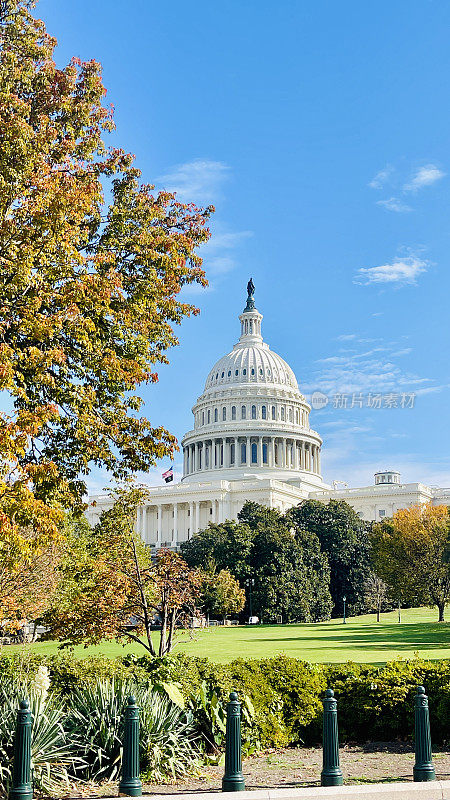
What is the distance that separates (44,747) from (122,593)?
37.4ft

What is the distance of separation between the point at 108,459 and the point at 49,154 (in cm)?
622

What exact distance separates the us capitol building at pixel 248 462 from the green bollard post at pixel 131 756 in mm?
117796

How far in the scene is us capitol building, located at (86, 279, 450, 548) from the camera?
135875 millimetres

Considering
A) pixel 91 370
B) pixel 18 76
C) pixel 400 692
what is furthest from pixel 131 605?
pixel 18 76

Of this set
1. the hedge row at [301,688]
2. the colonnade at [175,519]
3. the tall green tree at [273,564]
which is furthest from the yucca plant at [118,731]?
the colonnade at [175,519]

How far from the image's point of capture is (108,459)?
1848 cm

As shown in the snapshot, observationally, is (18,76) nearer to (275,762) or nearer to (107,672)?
(107,672)

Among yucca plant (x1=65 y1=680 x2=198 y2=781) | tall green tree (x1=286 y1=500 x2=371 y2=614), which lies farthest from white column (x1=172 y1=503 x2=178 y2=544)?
yucca plant (x1=65 y1=680 x2=198 y2=781)

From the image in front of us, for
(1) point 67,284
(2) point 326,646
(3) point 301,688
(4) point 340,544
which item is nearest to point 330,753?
(3) point 301,688

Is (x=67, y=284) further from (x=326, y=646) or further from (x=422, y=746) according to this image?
(x=326, y=646)

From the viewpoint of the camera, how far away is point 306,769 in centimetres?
1316

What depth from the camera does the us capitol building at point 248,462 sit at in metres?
136

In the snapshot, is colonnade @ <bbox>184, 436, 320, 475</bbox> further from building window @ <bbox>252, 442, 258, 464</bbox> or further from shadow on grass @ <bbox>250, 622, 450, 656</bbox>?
shadow on grass @ <bbox>250, 622, 450, 656</bbox>

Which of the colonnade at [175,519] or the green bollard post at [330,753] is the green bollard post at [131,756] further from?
the colonnade at [175,519]
